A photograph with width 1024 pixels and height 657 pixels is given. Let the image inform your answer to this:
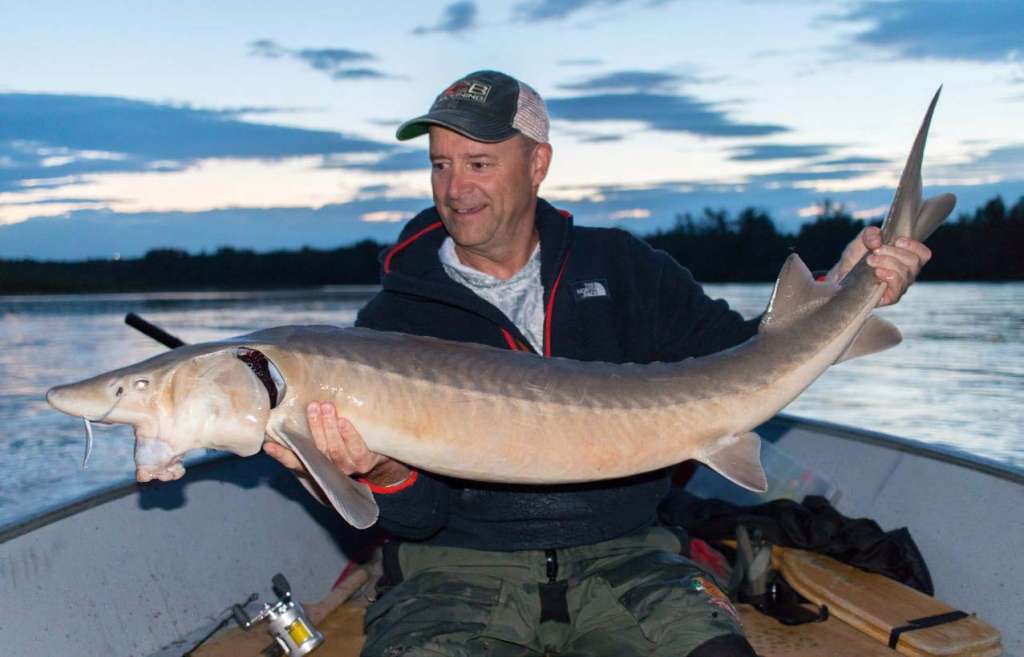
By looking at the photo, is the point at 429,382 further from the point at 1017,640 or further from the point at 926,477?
the point at 926,477

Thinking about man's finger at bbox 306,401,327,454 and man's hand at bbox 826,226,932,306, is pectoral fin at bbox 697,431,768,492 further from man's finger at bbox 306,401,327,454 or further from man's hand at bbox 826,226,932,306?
man's finger at bbox 306,401,327,454

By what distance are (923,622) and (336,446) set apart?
254 cm

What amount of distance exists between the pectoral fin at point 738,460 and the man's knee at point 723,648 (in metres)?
0.50

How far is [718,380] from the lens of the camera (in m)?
3.07

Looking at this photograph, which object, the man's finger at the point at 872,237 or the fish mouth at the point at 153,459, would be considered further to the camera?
the man's finger at the point at 872,237

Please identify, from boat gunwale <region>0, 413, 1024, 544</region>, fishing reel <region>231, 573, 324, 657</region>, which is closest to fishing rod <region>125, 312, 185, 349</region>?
boat gunwale <region>0, 413, 1024, 544</region>

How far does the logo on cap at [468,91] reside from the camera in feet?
12.3

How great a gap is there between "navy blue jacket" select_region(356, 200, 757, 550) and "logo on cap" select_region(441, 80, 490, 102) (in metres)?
0.55

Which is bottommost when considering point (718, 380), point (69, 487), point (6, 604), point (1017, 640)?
point (69, 487)

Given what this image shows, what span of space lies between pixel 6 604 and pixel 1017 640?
3.95 metres

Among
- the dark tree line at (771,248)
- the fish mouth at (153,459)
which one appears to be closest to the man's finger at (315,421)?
the fish mouth at (153,459)

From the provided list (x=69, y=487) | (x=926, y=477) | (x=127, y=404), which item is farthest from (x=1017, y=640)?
(x=69, y=487)

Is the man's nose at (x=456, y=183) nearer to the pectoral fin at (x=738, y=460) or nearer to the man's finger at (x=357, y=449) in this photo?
the man's finger at (x=357, y=449)

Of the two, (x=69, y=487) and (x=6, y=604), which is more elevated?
(x=6, y=604)
